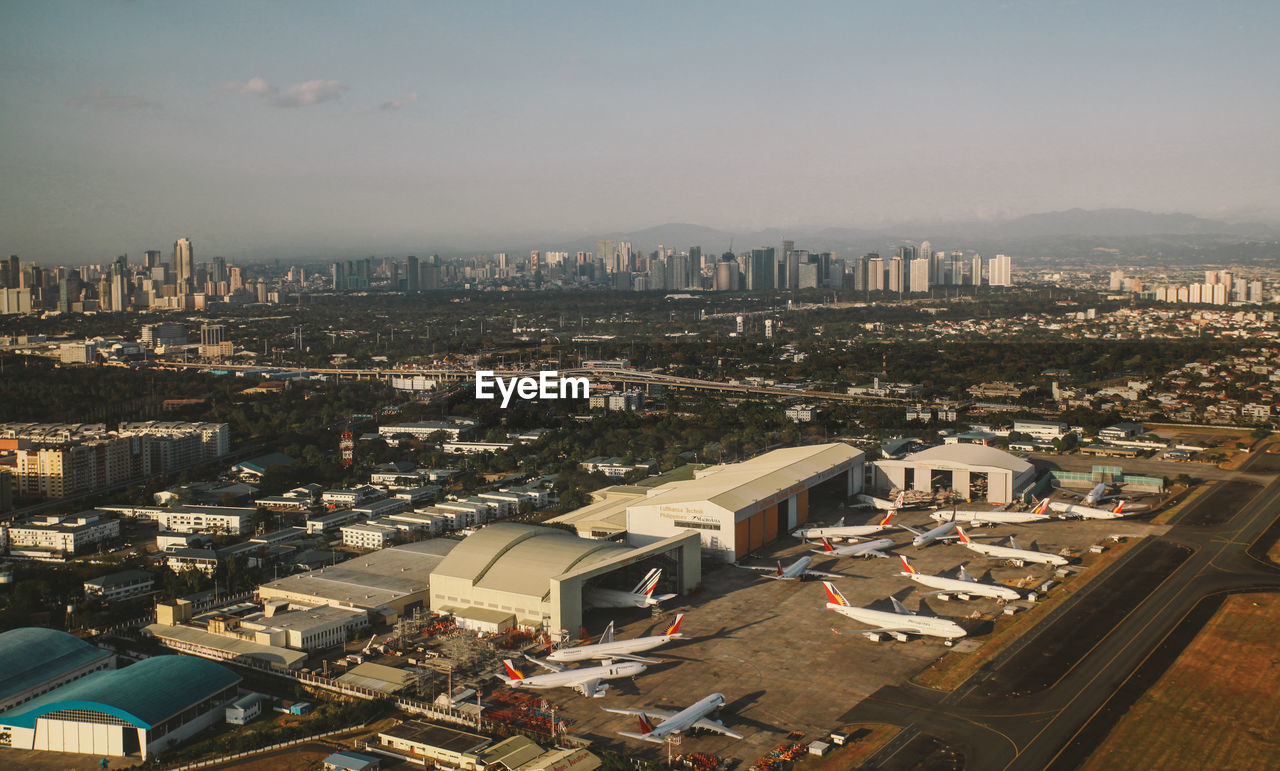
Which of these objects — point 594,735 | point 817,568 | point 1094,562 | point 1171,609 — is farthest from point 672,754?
point 1094,562

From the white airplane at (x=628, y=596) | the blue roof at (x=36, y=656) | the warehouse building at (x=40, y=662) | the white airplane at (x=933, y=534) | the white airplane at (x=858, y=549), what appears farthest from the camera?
the white airplane at (x=933, y=534)

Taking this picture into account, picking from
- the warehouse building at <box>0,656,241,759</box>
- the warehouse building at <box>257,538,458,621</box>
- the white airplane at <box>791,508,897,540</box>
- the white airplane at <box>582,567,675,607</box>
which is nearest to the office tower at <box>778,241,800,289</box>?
the white airplane at <box>791,508,897,540</box>

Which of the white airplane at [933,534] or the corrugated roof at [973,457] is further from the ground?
the corrugated roof at [973,457]

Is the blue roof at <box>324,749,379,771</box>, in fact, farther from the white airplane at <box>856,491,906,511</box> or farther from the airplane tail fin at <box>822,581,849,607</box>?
the white airplane at <box>856,491,906,511</box>

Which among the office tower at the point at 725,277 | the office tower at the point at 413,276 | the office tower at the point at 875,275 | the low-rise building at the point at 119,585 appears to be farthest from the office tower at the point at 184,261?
the low-rise building at the point at 119,585

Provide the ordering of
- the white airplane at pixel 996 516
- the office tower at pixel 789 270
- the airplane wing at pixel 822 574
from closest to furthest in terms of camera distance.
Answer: the airplane wing at pixel 822 574 < the white airplane at pixel 996 516 < the office tower at pixel 789 270

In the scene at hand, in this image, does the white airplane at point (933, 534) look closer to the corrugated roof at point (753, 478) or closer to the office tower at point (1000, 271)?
the corrugated roof at point (753, 478)

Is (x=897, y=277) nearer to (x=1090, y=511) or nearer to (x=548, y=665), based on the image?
(x=1090, y=511)
